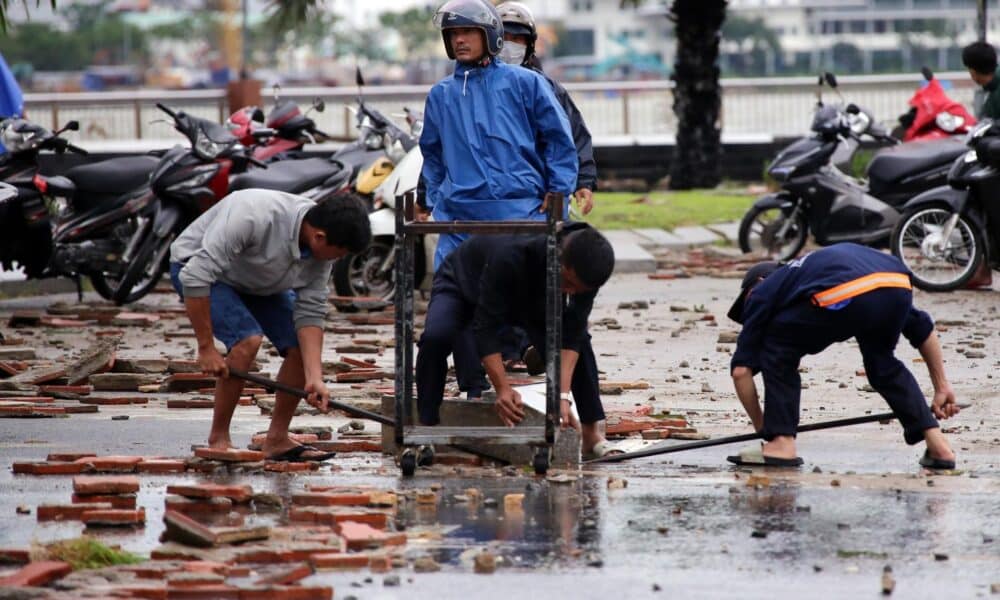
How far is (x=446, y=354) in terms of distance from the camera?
7621 mm

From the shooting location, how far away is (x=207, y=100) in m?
30.9

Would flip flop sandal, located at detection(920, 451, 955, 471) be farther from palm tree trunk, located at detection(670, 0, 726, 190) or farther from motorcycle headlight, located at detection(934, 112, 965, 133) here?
palm tree trunk, located at detection(670, 0, 726, 190)

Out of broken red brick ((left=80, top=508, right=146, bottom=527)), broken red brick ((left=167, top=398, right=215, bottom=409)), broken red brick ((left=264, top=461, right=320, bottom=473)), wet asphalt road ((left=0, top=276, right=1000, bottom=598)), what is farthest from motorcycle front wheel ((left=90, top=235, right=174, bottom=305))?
broken red brick ((left=80, top=508, right=146, bottom=527))

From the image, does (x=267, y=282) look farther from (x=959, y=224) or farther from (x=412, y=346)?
(x=959, y=224)

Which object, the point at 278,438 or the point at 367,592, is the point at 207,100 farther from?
the point at 367,592

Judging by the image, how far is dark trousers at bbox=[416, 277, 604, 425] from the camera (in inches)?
297

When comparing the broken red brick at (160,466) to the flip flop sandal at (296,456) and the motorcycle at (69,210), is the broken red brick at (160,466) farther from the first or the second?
the motorcycle at (69,210)

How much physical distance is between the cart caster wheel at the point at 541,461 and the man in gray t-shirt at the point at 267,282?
868 mm

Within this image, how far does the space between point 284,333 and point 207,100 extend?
77.9 feet

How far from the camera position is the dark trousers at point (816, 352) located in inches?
291

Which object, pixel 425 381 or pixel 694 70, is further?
pixel 694 70

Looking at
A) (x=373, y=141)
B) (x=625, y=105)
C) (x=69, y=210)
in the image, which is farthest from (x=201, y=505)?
(x=625, y=105)

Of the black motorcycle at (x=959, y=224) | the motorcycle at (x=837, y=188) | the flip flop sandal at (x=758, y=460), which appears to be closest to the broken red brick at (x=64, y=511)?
the flip flop sandal at (x=758, y=460)

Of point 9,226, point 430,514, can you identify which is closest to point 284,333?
point 430,514
